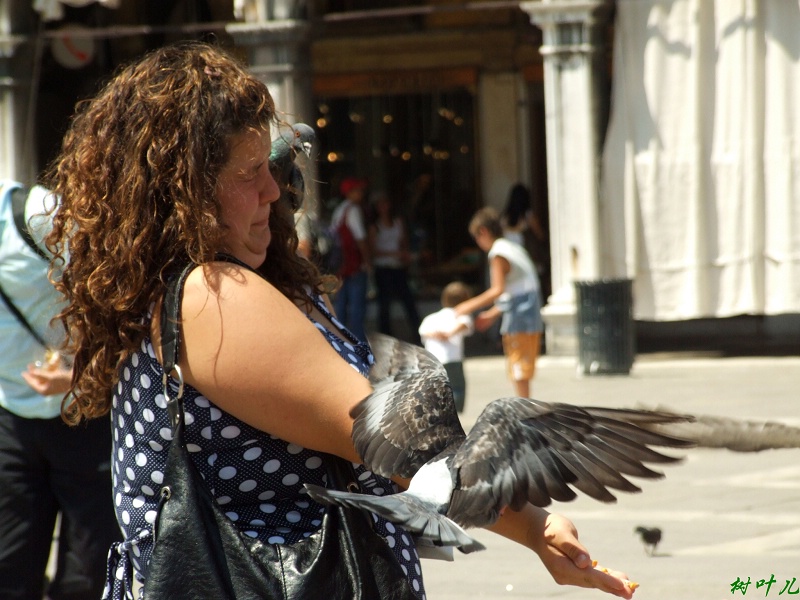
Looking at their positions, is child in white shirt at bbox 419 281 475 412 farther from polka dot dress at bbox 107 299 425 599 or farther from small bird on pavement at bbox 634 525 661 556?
polka dot dress at bbox 107 299 425 599

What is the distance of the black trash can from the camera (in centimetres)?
1178

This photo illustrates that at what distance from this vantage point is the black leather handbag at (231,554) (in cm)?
203

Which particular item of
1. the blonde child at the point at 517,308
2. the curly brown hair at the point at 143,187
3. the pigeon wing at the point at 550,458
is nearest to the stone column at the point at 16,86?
the blonde child at the point at 517,308

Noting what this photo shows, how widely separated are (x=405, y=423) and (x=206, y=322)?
0.35 m

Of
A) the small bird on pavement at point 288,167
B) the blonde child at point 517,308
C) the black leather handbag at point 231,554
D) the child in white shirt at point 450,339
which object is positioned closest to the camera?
the black leather handbag at point 231,554

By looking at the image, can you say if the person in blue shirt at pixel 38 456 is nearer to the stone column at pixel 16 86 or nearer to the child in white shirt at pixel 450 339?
the child in white shirt at pixel 450 339

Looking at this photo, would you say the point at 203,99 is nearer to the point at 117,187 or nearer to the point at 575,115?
the point at 117,187

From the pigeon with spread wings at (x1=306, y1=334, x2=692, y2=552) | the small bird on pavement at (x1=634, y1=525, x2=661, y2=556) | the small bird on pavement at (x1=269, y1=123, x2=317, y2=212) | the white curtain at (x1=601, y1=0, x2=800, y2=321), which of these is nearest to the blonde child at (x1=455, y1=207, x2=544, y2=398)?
the white curtain at (x1=601, y1=0, x2=800, y2=321)

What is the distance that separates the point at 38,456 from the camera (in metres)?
3.75

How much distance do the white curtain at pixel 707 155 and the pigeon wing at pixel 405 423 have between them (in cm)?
1029

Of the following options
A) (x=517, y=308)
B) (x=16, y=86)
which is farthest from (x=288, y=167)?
(x=16, y=86)

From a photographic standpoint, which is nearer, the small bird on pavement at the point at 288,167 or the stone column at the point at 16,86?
the small bird on pavement at the point at 288,167

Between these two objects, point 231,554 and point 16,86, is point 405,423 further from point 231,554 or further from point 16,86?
point 16,86

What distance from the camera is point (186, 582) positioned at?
6.71 feet
